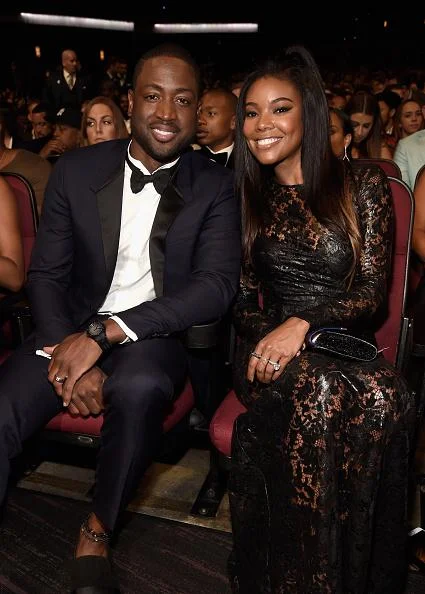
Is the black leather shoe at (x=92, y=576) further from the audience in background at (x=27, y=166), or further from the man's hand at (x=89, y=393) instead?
the audience in background at (x=27, y=166)

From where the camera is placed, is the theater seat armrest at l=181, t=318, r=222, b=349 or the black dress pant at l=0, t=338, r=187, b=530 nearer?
the black dress pant at l=0, t=338, r=187, b=530

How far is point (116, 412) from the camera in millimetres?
1653

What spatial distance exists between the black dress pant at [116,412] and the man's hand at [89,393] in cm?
4

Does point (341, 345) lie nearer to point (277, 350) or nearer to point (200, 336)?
point (277, 350)

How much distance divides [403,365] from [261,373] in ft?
1.51

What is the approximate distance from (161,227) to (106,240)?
18 centimetres

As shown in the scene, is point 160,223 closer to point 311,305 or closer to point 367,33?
point 311,305

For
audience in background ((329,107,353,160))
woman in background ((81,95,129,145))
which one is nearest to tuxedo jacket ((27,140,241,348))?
audience in background ((329,107,353,160))

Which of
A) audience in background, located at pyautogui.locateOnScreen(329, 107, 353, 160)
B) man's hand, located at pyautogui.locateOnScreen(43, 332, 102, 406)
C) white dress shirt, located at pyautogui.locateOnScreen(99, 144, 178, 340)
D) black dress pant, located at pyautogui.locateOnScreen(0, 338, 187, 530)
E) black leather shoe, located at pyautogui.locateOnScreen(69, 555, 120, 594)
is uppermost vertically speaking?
audience in background, located at pyautogui.locateOnScreen(329, 107, 353, 160)

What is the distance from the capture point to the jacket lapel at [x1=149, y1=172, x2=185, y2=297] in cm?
197

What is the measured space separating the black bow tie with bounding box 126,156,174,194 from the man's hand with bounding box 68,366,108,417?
2.00ft

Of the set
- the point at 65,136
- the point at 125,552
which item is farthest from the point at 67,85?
the point at 125,552

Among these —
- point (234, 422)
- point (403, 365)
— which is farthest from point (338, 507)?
point (403, 365)

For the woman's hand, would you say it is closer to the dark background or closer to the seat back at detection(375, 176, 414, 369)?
the seat back at detection(375, 176, 414, 369)
